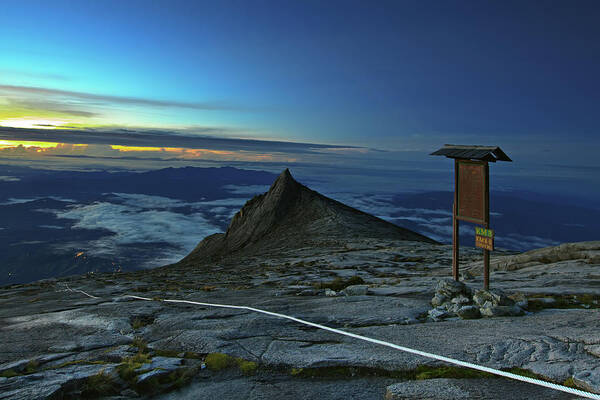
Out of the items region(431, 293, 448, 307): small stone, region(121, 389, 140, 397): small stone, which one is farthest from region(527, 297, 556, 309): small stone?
region(121, 389, 140, 397): small stone

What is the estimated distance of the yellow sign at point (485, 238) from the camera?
1395cm

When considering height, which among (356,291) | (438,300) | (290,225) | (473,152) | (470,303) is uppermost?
(473,152)

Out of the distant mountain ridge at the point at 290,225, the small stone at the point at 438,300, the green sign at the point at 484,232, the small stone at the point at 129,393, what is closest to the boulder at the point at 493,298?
the small stone at the point at 438,300

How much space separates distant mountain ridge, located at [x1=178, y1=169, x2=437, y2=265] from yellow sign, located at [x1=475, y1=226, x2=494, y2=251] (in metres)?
27.5

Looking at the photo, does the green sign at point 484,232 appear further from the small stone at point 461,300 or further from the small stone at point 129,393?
the small stone at point 129,393

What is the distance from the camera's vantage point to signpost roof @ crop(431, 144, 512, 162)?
13977mm

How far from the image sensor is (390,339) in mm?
8258

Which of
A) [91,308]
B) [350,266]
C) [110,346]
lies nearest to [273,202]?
[350,266]

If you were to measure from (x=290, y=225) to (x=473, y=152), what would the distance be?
156ft

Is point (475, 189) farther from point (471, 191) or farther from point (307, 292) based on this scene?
point (307, 292)

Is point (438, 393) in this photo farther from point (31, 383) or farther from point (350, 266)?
point (350, 266)

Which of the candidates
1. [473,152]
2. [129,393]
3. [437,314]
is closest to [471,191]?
[473,152]

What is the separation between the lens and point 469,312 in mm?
9758

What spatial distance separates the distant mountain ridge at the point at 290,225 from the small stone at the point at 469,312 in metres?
31.7
